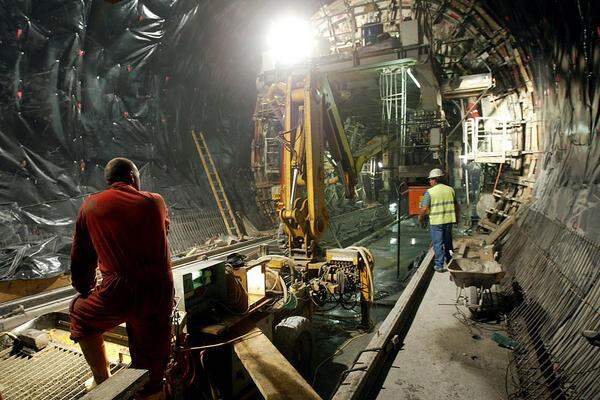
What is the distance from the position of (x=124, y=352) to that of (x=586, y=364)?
407cm

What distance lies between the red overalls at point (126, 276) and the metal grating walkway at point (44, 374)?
28.6 inches

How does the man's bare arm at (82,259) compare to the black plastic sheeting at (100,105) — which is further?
the black plastic sheeting at (100,105)

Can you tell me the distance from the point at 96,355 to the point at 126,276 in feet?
2.27

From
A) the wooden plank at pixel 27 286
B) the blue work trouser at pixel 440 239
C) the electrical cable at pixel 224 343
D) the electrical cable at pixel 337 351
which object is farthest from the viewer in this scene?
the blue work trouser at pixel 440 239

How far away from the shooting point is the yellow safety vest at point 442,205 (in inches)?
257

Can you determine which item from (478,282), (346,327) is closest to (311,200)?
(346,327)

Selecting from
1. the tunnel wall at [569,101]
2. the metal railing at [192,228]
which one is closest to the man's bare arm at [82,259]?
the tunnel wall at [569,101]

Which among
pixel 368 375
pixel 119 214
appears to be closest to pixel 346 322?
pixel 368 375

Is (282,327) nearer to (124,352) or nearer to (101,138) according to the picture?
(124,352)

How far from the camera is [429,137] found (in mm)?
9906

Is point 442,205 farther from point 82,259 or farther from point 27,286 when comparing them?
point 27,286

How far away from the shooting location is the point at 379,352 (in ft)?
11.4

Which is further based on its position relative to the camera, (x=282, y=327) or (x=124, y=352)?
(x=282, y=327)

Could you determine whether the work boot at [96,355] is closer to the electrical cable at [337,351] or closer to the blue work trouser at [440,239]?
the electrical cable at [337,351]
